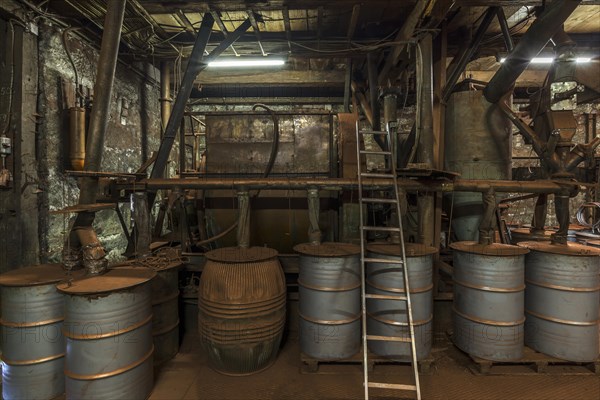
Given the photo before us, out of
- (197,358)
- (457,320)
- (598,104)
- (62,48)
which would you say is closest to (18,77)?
(62,48)

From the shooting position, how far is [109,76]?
3717 millimetres

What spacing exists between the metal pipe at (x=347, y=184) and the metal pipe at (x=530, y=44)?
5.48ft

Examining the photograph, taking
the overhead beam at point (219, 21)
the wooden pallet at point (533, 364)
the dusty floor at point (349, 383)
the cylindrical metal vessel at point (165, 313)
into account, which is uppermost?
the overhead beam at point (219, 21)

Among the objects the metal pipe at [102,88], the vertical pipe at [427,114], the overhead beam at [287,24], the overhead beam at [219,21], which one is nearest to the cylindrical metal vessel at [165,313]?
the metal pipe at [102,88]

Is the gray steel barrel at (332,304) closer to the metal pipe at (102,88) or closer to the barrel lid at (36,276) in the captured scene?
the barrel lid at (36,276)

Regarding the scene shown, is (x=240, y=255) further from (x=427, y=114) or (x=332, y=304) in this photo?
(x=427, y=114)

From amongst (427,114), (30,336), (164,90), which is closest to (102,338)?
(30,336)

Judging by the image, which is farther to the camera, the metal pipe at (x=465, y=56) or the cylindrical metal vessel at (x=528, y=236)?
the metal pipe at (x=465, y=56)

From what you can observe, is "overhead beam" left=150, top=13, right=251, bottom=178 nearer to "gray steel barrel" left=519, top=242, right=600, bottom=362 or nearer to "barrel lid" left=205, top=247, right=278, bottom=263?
"barrel lid" left=205, top=247, right=278, bottom=263

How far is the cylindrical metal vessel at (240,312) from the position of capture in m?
3.16

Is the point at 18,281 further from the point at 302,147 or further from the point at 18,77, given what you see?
the point at 302,147

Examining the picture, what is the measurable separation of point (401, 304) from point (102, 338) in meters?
3.00

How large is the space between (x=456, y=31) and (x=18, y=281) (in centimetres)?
746

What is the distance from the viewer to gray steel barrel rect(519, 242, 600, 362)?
338cm
